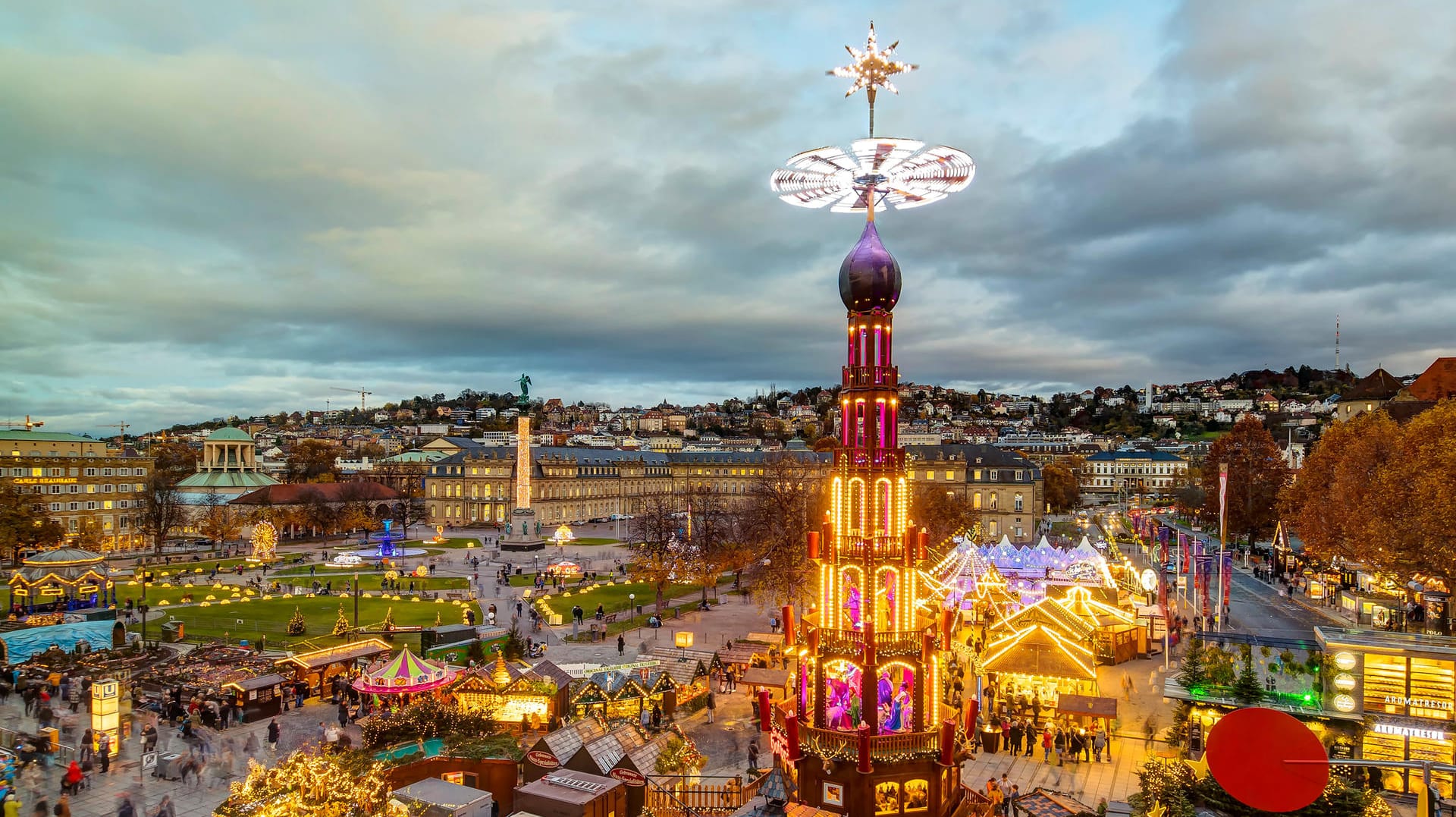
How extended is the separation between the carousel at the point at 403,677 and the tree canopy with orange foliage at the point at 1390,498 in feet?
125

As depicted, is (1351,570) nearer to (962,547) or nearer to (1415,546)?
(1415,546)

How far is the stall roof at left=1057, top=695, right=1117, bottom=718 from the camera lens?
25.5 m

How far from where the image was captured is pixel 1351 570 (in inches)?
2096

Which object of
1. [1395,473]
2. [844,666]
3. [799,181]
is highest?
[799,181]

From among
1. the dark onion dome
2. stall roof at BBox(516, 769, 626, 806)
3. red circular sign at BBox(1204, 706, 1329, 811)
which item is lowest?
stall roof at BBox(516, 769, 626, 806)

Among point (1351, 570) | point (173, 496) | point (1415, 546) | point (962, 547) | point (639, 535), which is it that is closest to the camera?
point (1415, 546)

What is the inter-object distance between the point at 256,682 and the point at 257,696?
46cm

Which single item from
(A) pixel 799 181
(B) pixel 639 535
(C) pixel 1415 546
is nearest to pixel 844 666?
(A) pixel 799 181

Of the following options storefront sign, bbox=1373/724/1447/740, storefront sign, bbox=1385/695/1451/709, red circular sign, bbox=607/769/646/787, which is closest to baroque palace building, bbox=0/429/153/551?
red circular sign, bbox=607/769/646/787

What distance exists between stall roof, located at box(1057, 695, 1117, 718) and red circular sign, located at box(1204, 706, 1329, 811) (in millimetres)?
22570

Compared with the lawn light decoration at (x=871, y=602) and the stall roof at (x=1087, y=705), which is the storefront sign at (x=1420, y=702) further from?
the lawn light decoration at (x=871, y=602)

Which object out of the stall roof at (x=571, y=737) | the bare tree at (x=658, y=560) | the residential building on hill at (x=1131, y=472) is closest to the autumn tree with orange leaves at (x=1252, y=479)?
the bare tree at (x=658, y=560)

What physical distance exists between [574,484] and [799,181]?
98861 millimetres

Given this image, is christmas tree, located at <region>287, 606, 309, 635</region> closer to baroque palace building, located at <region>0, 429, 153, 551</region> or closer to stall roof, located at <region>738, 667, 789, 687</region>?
stall roof, located at <region>738, 667, 789, 687</region>
